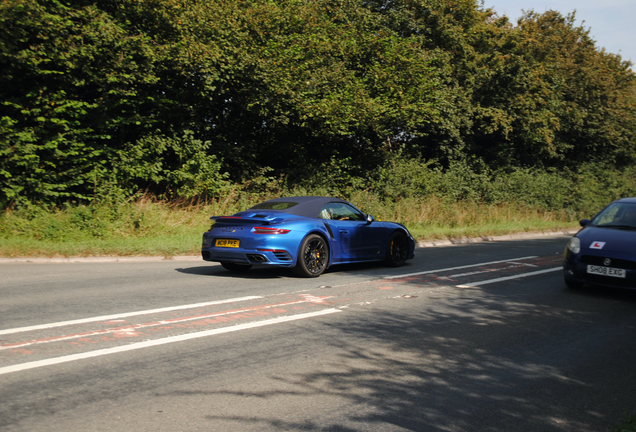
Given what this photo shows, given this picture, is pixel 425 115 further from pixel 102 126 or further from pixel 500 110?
pixel 102 126

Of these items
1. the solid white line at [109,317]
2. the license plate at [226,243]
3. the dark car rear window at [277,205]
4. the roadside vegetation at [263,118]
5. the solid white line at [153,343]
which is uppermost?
the roadside vegetation at [263,118]

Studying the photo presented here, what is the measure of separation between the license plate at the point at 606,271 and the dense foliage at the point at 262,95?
41.2 ft

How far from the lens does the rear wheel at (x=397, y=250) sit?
1143cm

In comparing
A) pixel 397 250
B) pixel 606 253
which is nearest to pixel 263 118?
pixel 397 250

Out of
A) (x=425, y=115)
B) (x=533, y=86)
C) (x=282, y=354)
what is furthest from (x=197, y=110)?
(x=533, y=86)

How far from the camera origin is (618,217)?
938 cm

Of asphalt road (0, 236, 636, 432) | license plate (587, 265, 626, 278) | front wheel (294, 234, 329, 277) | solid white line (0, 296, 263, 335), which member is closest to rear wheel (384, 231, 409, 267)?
front wheel (294, 234, 329, 277)

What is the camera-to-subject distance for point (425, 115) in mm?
23984

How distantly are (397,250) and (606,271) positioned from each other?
171 inches

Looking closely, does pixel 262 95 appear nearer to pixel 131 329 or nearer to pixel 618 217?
pixel 618 217


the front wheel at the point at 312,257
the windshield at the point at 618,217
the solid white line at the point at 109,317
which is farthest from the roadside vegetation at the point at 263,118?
the windshield at the point at 618,217

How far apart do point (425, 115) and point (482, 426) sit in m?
21.5

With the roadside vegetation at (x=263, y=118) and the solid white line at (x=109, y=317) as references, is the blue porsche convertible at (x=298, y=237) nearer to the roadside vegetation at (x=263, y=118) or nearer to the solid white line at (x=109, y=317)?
the solid white line at (x=109, y=317)

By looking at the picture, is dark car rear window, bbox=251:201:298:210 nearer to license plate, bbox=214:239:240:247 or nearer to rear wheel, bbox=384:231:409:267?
license plate, bbox=214:239:240:247
